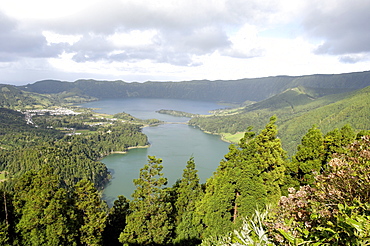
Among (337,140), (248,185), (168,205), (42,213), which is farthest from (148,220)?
(337,140)

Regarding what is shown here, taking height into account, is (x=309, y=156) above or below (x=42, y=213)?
above

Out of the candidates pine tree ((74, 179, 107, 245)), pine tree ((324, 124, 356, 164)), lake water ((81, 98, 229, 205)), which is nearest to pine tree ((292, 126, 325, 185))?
pine tree ((324, 124, 356, 164))

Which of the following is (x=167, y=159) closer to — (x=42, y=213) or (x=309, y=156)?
(x=42, y=213)

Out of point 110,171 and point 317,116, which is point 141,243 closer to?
point 110,171

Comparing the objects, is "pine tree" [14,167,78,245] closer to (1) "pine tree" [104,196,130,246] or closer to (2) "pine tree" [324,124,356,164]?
(1) "pine tree" [104,196,130,246]

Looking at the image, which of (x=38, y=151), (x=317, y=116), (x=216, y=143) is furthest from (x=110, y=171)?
(x=317, y=116)

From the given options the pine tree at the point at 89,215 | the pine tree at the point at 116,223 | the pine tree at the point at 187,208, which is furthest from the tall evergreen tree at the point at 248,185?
the pine tree at the point at 89,215

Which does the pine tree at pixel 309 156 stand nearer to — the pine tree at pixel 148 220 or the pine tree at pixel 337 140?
the pine tree at pixel 337 140
